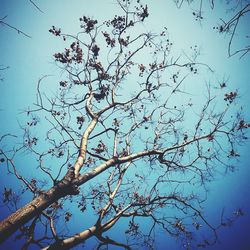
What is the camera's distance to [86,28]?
7.43 meters

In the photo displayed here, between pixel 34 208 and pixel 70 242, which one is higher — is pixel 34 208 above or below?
above

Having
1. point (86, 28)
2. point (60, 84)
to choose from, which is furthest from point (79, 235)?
point (86, 28)

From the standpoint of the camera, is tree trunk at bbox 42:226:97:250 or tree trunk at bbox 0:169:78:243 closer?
tree trunk at bbox 0:169:78:243

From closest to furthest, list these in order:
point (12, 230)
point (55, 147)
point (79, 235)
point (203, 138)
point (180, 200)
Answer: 1. point (12, 230)
2. point (79, 235)
3. point (203, 138)
4. point (180, 200)
5. point (55, 147)

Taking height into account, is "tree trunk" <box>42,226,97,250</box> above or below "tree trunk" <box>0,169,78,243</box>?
below

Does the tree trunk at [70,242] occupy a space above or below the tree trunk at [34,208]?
below

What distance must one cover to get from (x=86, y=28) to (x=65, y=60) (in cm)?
138

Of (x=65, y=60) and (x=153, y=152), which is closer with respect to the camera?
(x=153, y=152)

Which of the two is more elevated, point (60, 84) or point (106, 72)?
point (60, 84)

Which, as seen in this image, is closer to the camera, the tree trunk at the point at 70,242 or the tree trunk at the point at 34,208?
the tree trunk at the point at 34,208

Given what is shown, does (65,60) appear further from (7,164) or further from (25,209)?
(25,209)

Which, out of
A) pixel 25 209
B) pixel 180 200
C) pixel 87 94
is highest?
pixel 87 94

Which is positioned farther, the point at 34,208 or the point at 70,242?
the point at 70,242

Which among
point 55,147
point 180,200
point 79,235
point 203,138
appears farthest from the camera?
point 55,147
